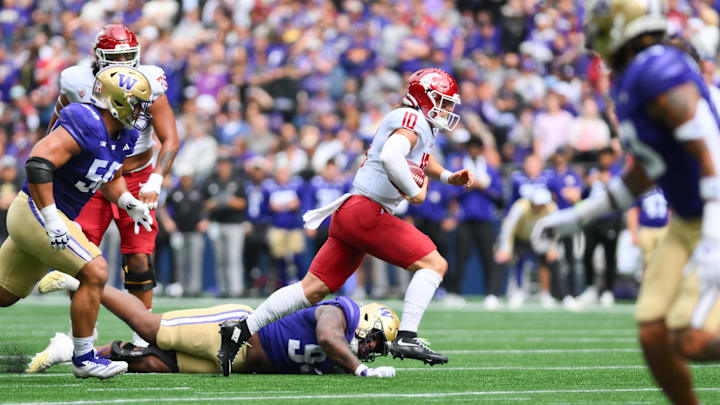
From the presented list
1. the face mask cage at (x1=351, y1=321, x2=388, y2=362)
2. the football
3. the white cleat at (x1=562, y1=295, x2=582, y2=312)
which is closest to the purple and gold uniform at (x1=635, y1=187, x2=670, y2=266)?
the white cleat at (x1=562, y1=295, x2=582, y2=312)

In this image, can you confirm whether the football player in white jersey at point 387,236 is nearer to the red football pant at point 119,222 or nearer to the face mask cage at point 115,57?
the red football pant at point 119,222

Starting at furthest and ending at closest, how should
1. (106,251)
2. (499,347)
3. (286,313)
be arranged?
(106,251) → (499,347) → (286,313)

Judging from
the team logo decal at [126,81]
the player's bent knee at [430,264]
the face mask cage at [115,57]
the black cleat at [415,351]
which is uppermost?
the face mask cage at [115,57]

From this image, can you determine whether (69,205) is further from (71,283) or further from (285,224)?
(285,224)

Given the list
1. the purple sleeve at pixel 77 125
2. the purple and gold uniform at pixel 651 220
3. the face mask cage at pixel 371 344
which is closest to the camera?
the purple sleeve at pixel 77 125

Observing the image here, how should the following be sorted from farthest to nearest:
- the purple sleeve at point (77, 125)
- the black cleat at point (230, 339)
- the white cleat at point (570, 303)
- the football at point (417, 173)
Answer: the white cleat at point (570, 303), the football at point (417, 173), the black cleat at point (230, 339), the purple sleeve at point (77, 125)

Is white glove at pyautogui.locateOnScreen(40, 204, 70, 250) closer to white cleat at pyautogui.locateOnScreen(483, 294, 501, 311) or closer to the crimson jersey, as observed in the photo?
the crimson jersey

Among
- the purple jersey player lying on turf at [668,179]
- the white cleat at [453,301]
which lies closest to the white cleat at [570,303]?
the white cleat at [453,301]

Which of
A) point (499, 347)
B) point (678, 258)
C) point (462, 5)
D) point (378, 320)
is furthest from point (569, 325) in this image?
point (462, 5)

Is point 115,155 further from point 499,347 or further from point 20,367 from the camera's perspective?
point 499,347

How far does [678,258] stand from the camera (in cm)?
407

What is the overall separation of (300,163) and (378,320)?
9872 mm

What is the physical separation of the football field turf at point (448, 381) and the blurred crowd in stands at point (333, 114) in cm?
507

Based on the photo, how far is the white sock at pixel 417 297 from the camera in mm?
6395
